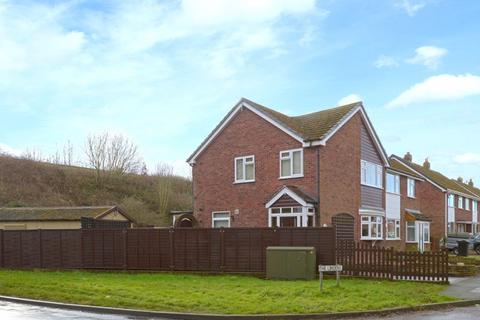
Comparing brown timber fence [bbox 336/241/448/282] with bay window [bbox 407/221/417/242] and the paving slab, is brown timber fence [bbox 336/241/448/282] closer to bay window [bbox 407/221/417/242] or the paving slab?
the paving slab

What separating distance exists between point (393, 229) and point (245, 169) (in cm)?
1173

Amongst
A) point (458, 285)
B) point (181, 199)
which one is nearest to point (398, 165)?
point (181, 199)

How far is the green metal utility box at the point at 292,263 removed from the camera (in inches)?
723

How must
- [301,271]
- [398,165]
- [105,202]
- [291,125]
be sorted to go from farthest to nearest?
[105,202], [398,165], [291,125], [301,271]

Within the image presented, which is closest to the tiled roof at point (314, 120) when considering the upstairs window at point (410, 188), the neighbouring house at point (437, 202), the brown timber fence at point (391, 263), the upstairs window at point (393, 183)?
the upstairs window at point (393, 183)

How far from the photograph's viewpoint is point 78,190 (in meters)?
60.6

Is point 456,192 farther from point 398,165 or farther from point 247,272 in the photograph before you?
point 247,272

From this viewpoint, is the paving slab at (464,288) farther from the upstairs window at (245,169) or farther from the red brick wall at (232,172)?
the upstairs window at (245,169)

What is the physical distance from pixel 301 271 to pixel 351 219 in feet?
38.2

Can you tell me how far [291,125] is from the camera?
1139 inches

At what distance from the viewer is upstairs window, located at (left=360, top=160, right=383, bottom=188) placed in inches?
1239

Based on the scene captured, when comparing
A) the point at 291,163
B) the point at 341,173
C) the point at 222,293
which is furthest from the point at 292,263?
the point at 341,173

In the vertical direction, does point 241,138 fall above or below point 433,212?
above

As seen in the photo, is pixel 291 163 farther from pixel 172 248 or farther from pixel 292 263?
pixel 292 263
